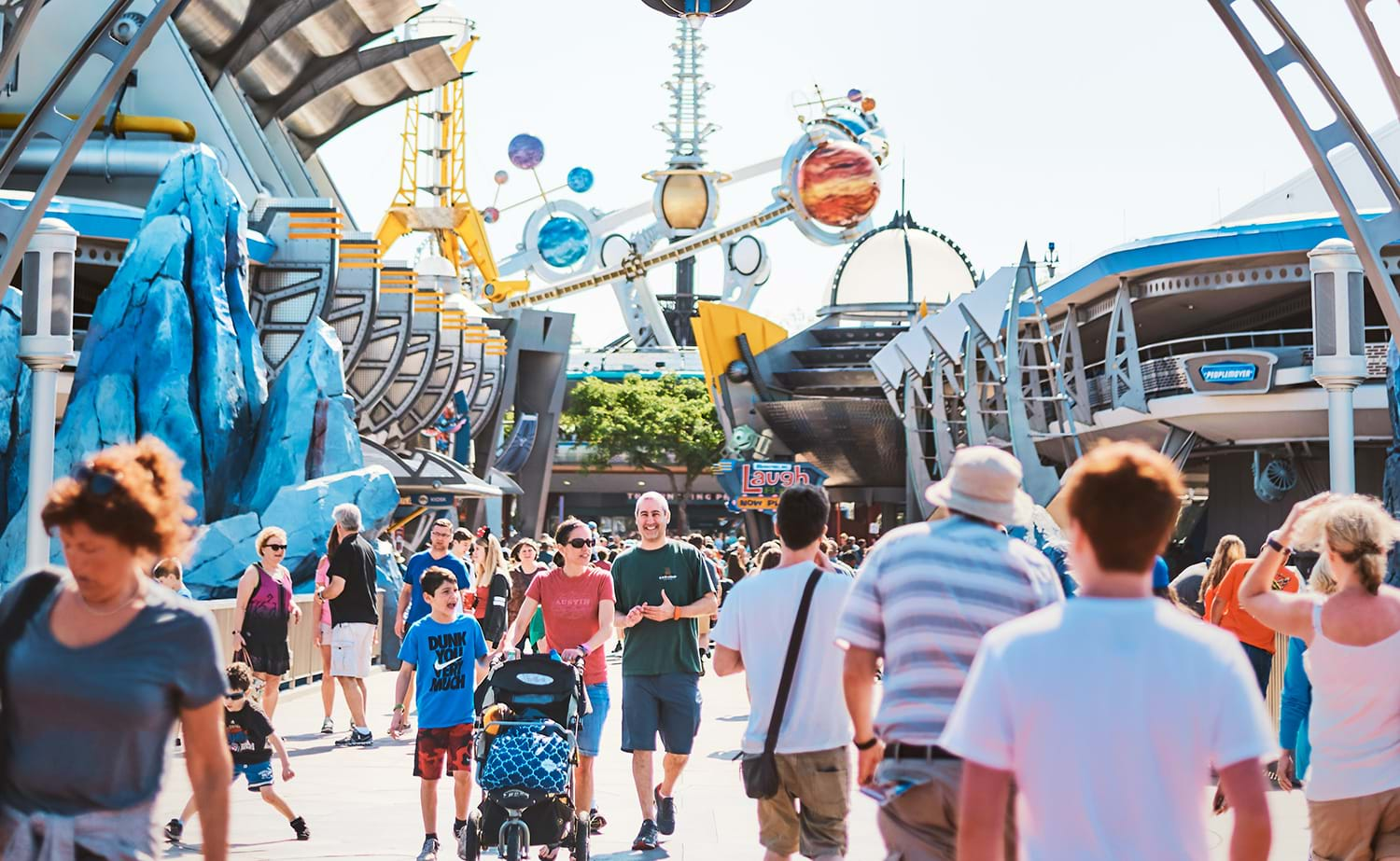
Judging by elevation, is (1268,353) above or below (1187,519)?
above

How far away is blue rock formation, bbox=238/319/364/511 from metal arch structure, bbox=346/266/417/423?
9709 mm

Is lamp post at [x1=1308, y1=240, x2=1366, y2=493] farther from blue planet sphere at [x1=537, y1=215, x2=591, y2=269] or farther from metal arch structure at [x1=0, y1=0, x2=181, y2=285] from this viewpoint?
blue planet sphere at [x1=537, y1=215, x2=591, y2=269]

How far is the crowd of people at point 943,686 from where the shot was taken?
10.5 ft

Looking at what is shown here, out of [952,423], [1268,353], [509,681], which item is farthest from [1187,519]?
[509,681]

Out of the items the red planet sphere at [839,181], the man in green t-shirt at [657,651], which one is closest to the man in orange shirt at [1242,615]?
the man in green t-shirt at [657,651]

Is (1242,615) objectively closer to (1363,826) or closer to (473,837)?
(473,837)

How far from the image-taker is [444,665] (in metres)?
8.40

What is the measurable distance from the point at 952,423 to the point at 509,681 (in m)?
50.4

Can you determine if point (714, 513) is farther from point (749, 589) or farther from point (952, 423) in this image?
point (749, 589)

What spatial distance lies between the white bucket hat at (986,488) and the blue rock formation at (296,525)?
63.9 feet

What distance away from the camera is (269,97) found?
5594 centimetres

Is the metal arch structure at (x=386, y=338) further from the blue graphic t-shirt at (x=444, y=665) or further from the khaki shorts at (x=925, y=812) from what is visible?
the khaki shorts at (x=925, y=812)

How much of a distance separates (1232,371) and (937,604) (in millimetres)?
34555

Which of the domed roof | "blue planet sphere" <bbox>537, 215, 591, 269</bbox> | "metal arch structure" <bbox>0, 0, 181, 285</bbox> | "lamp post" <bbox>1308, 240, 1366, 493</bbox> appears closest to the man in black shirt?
"metal arch structure" <bbox>0, 0, 181, 285</bbox>
